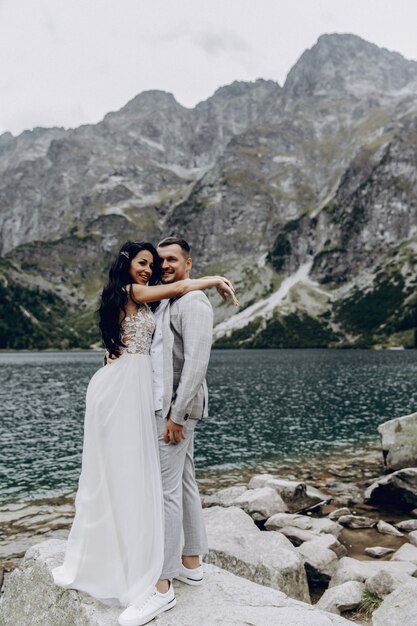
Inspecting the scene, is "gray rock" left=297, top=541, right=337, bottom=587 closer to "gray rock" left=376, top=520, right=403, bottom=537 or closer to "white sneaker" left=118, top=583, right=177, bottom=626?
"gray rock" left=376, top=520, right=403, bottom=537

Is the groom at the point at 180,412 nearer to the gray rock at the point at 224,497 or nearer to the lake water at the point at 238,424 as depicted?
the gray rock at the point at 224,497

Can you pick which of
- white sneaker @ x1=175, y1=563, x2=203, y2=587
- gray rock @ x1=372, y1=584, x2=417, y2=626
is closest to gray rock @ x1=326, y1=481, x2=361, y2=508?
gray rock @ x1=372, y1=584, x2=417, y2=626

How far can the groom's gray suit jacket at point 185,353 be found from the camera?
6.74 meters

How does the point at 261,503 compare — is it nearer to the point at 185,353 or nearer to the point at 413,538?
the point at 413,538

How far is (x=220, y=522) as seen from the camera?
43.9 feet

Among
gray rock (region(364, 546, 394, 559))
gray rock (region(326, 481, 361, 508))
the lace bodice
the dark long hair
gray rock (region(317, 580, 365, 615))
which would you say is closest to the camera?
the lace bodice

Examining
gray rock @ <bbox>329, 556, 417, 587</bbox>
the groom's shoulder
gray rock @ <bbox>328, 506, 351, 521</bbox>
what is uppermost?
the groom's shoulder

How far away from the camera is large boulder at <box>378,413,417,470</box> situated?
2698cm

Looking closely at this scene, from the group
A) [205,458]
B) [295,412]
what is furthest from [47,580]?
[295,412]

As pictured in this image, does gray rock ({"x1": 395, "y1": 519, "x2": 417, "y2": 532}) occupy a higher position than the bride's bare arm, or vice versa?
the bride's bare arm

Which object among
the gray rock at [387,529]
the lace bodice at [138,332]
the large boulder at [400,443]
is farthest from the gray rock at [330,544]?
the large boulder at [400,443]

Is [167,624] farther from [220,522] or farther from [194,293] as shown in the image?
[220,522]

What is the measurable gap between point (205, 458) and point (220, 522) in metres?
20.9

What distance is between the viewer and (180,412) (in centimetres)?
673
